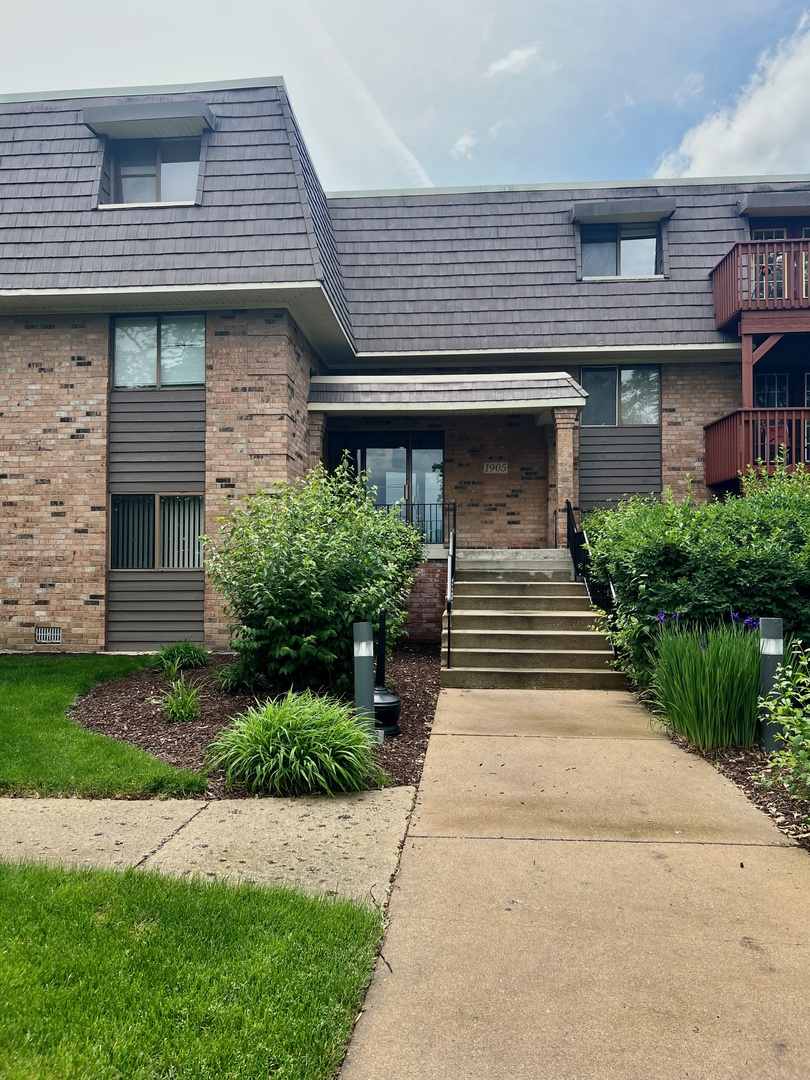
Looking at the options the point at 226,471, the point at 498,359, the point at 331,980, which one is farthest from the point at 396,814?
the point at 498,359

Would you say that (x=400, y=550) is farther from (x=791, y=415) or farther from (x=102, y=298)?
(x=791, y=415)

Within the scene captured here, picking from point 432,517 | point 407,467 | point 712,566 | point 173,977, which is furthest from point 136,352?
point 173,977

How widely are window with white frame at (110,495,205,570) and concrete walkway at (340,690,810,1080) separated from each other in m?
7.18

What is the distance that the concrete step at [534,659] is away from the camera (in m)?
8.16

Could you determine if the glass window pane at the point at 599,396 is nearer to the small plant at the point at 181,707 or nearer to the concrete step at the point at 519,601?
the concrete step at the point at 519,601

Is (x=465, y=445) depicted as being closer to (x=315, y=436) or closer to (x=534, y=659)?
(x=315, y=436)

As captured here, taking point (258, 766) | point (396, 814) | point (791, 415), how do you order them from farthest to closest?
point (791, 415) → point (258, 766) → point (396, 814)

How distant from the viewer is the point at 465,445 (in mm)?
13836

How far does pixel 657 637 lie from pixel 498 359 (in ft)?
25.7

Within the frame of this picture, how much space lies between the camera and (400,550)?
886 centimetres

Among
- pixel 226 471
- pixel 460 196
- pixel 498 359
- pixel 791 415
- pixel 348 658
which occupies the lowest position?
pixel 348 658

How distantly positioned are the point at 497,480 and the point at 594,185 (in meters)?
6.38

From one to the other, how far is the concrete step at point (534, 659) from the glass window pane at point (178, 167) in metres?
8.49

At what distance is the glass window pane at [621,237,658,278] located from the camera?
14.1m
